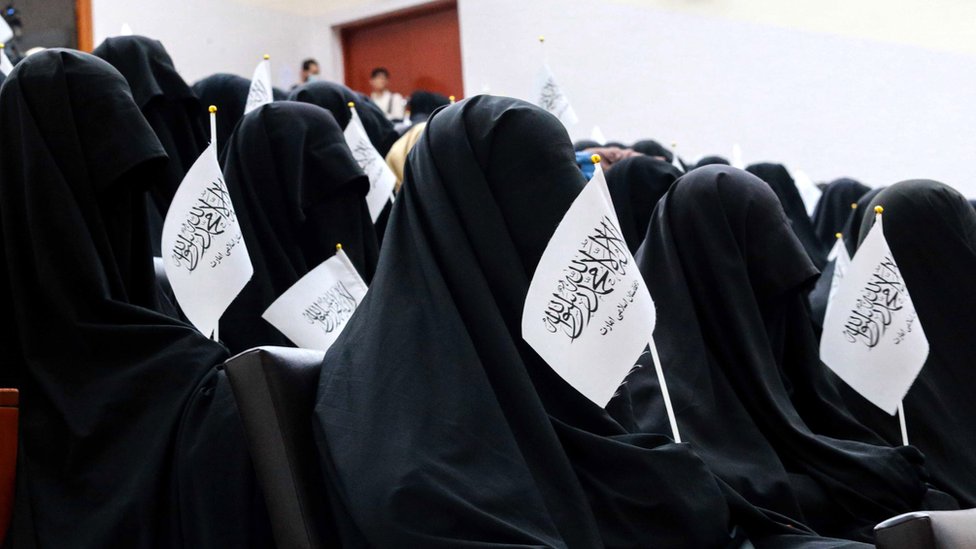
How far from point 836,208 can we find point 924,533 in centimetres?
365

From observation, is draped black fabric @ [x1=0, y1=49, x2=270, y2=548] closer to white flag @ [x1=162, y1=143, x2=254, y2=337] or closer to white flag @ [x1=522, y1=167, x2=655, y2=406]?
white flag @ [x1=162, y1=143, x2=254, y2=337]

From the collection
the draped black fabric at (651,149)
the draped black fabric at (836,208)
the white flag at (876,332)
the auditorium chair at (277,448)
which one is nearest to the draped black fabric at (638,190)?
the white flag at (876,332)

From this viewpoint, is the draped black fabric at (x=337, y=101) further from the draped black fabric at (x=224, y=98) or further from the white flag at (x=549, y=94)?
the white flag at (x=549, y=94)

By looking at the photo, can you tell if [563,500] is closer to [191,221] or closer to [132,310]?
[132,310]

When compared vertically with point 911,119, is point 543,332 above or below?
above

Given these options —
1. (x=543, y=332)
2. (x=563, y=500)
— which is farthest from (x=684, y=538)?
(x=543, y=332)

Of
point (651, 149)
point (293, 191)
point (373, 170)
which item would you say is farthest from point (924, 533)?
point (651, 149)

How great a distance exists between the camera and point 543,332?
5.88 ft

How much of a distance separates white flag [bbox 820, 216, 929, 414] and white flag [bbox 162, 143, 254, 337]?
134 cm

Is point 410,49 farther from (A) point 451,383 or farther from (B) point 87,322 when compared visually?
(A) point 451,383

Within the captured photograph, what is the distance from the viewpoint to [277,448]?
1.69 meters

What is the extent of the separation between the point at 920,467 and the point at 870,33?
522 centimetres

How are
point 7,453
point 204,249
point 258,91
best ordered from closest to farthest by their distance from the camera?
1. point 7,453
2. point 204,249
3. point 258,91

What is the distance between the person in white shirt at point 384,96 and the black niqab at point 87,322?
5.97 m
